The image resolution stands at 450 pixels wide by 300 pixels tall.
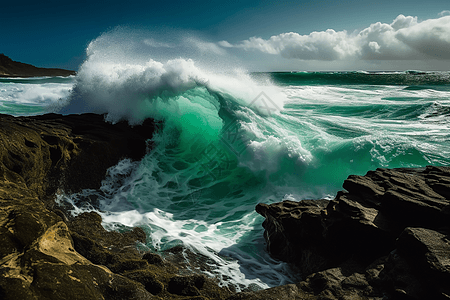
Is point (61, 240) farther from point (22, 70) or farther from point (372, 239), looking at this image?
point (22, 70)

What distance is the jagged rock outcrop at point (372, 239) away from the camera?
227 cm

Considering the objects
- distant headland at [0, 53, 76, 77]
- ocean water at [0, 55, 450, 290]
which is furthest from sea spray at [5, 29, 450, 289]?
distant headland at [0, 53, 76, 77]

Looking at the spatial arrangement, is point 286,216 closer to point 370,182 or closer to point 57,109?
point 370,182

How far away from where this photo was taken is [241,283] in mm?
3186

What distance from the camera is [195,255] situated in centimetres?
362

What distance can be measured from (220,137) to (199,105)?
2.15 meters

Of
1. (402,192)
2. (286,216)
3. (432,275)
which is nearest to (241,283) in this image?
(286,216)

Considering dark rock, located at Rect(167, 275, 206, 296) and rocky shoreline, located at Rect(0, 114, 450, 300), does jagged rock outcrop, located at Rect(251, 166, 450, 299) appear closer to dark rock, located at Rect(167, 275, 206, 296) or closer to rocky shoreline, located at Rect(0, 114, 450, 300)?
rocky shoreline, located at Rect(0, 114, 450, 300)

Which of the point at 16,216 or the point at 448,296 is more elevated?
the point at 16,216

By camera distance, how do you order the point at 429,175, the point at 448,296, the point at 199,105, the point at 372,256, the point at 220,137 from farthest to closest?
the point at 199,105 → the point at 220,137 → the point at 429,175 → the point at 372,256 → the point at 448,296

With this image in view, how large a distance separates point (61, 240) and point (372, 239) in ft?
10.7

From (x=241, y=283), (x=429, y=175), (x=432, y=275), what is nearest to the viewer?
(x=432, y=275)

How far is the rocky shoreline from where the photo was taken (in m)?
1.98

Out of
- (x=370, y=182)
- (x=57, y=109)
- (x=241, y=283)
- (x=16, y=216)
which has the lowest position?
(x=241, y=283)
